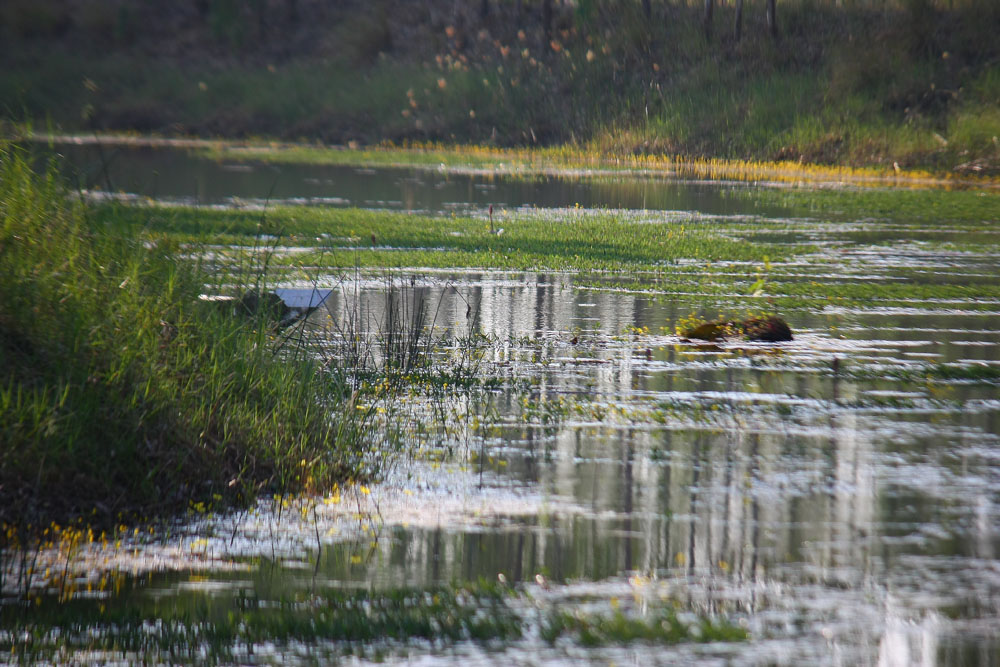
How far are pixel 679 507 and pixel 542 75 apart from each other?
5126 centimetres

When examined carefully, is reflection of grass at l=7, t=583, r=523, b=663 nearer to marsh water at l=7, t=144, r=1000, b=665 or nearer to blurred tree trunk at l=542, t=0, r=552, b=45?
marsh water at l=7, t=144, r=1000, b=665

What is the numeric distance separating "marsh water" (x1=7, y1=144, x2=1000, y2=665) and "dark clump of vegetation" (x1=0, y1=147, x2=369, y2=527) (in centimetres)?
38

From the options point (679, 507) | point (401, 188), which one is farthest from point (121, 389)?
point (401, 188)

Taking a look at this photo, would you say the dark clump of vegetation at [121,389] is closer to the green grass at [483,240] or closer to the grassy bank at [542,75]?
the green grass at [483,240]

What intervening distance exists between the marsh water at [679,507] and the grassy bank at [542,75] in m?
28.7

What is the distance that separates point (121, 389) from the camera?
7.80m

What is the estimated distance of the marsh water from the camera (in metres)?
6.45

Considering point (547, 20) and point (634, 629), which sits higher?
point (547, 20)

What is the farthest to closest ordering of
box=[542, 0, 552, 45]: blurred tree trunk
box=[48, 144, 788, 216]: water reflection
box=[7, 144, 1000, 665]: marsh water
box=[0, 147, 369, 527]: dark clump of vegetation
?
box=[542, 0, 552, 45]: blurred tree trunk, box=[48, 144, 788, 216]: water reflection, box=[0, 147, 369, 527]: dark clump of vegetation, box=[7, 144, 1000, 665]: marsh water

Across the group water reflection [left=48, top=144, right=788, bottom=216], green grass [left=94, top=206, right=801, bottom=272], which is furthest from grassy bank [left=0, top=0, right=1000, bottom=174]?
green grass [left=94, top=206, right=801, bottom=272]

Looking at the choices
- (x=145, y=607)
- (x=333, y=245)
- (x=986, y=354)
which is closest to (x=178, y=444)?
(x=145, y=607)

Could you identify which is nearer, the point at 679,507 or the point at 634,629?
the point at 634,629

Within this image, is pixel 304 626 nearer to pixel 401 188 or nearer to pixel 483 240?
pixel 483 240

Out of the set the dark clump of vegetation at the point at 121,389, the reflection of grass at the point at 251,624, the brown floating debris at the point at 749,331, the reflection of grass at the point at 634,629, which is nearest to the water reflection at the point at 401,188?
the brown floating debris at the point at 749,331
